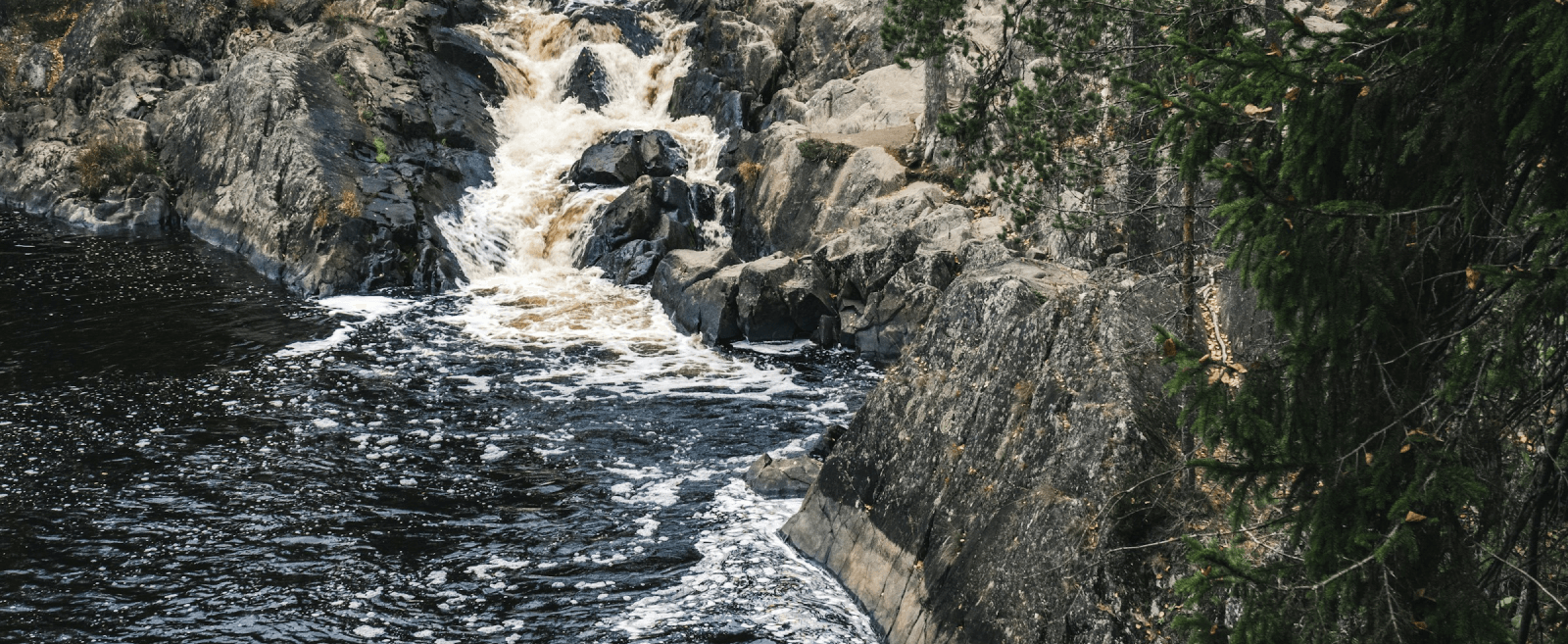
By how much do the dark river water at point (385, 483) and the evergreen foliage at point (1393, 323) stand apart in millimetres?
6780

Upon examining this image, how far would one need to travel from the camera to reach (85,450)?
52.0 ft

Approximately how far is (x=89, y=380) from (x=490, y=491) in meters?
10.1

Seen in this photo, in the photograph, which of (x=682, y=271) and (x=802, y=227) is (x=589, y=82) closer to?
(x=682, y=271)

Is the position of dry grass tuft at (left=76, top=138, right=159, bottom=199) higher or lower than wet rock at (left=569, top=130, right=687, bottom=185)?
lower

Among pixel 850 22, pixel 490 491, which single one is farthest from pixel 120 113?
pixel 490 491

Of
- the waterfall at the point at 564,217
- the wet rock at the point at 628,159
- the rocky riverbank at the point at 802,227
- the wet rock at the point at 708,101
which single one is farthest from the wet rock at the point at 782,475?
the wet rock at the point at 708,101

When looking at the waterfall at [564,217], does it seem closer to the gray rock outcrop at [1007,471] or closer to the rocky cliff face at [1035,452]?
the rocky cliff face at [1035,452]

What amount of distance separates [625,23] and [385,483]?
98.6ft

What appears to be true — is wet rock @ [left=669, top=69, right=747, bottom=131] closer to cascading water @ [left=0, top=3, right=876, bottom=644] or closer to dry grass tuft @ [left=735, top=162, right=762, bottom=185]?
dry grass tuft @ [left=735, top=162, right=762, bottom=185]

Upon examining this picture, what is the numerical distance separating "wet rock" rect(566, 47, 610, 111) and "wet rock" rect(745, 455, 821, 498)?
26.0 meters

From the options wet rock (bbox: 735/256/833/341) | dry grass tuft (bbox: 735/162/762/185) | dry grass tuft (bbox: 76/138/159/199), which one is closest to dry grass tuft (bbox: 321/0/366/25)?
dry grass tuft (bbox: 76/138/159/199)

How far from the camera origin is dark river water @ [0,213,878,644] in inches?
448

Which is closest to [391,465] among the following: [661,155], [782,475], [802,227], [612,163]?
[782,475]

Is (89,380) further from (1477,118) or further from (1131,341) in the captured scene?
(1477,118)
